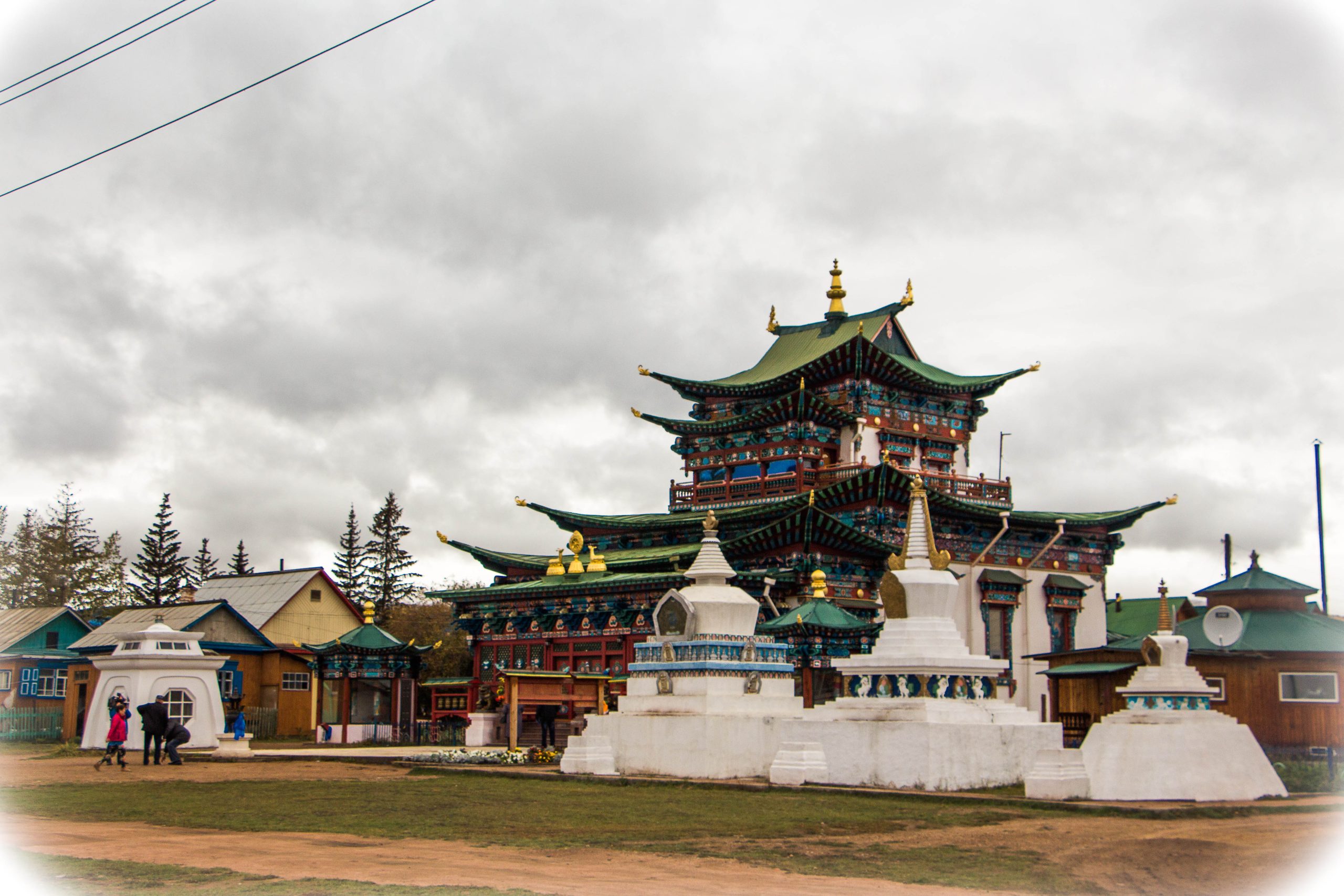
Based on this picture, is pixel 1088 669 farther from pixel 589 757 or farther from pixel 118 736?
pixel 118 736

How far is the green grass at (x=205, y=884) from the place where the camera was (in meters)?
12.0

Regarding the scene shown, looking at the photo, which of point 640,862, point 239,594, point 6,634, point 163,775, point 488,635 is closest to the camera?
point 640,862

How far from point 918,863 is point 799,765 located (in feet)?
29.5

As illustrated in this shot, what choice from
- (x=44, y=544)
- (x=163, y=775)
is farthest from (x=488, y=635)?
(x=44, y=544)

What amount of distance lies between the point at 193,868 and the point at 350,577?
3307 inches

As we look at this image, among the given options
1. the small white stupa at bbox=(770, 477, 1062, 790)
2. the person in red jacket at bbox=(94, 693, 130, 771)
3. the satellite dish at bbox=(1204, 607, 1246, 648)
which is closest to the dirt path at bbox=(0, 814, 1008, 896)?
the small white stupa at bbox=(770, 477, 1062, 790)

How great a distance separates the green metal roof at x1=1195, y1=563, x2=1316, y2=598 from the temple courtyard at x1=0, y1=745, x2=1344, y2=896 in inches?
502

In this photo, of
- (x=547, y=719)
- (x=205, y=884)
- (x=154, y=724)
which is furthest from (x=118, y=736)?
(x=205, y=884)

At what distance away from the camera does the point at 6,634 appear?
5756 cm

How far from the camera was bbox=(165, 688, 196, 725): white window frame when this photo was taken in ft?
132

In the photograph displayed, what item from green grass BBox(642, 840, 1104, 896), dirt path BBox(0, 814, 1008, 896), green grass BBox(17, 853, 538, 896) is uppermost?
green grass BBox(17, 853, 538, 896)

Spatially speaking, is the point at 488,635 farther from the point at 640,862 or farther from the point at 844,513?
the point at 640,862

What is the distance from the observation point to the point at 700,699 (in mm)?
26891

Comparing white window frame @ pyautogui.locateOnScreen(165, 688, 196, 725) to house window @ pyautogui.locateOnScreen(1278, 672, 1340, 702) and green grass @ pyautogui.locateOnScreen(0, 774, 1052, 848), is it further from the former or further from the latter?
house window @ pyautogui.locateOnScreen(1278, 672, 1340, 702)
